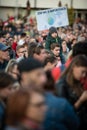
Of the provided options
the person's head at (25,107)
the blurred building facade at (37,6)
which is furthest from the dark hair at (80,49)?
the blurred building facade at (37,6)

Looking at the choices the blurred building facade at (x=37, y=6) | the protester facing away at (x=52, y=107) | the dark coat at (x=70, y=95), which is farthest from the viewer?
the blurred building facade at (x=37, y=6)

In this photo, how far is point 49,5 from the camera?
141 ft

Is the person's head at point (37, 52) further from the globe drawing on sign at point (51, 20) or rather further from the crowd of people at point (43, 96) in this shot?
the globe drawing on sign at point (51, 20)

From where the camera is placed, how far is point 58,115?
4027mm

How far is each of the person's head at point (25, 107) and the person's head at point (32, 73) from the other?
0.84m

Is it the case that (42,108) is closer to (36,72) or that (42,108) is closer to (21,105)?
(21,105)

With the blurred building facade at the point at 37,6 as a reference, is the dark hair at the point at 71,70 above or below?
above

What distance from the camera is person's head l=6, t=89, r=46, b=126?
302 cm

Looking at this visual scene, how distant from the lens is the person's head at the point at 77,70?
5.06 m

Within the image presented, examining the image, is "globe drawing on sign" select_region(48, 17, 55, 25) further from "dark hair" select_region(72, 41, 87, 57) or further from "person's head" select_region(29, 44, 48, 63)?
"dark hair" select_region(72, 41, 87, 57)

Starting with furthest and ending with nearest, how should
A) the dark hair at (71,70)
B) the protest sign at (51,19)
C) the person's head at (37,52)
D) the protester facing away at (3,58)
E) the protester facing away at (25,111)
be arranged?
the protest sign at (51,19) → the protester facing away at (3,58) → the person's head at (37,52) → the dark hair at (71,70) → the protester facing away at (25,111)

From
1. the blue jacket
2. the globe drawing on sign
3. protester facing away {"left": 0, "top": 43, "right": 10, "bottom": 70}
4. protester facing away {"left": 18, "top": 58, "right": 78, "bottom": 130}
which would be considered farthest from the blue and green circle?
the blue jacket

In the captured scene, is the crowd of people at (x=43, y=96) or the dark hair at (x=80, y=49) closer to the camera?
the crowd of people at (x=43, y=96)

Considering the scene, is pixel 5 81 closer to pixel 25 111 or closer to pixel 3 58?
pixel 25 111
